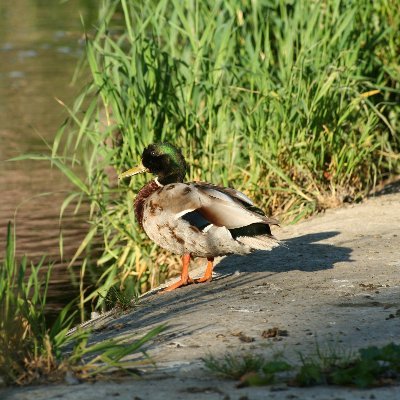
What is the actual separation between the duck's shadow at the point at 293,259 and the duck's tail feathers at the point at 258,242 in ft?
0.97

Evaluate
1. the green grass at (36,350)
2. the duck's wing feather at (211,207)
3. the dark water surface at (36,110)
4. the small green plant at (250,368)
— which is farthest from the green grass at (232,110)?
the small green plant at (250,368)

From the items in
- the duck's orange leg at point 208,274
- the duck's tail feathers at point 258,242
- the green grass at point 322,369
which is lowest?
the duck's orange leg at point 208,274

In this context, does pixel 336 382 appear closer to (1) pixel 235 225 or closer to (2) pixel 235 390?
(2) pixel 235 390

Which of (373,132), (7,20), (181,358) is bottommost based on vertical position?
(7,20)

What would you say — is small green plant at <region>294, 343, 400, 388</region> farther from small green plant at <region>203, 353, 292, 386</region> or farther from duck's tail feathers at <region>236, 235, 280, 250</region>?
duck's tail feathers at <region>236, 235, 280, 250</region>

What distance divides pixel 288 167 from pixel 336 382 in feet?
11.0

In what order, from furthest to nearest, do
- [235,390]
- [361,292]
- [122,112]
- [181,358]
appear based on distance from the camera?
1. [122,112]
2. [361,292]
3. [181,358]
4. [235,390]

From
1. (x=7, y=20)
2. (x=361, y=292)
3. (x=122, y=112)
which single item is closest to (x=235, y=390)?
(x=361, y=292)

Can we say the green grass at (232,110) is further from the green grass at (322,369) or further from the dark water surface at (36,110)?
the green grass at (322,369)

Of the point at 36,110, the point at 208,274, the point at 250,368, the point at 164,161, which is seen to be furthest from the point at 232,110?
the point at 36,110

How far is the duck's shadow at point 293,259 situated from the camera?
5.42m

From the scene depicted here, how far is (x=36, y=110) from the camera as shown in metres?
11.3

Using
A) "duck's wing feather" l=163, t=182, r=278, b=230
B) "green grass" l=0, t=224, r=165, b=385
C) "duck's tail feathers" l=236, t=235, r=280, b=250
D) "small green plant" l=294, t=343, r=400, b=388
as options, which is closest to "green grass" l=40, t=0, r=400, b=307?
"duck's wing feather" l=163, t=182, r=278, b=230

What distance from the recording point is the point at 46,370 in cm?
359
